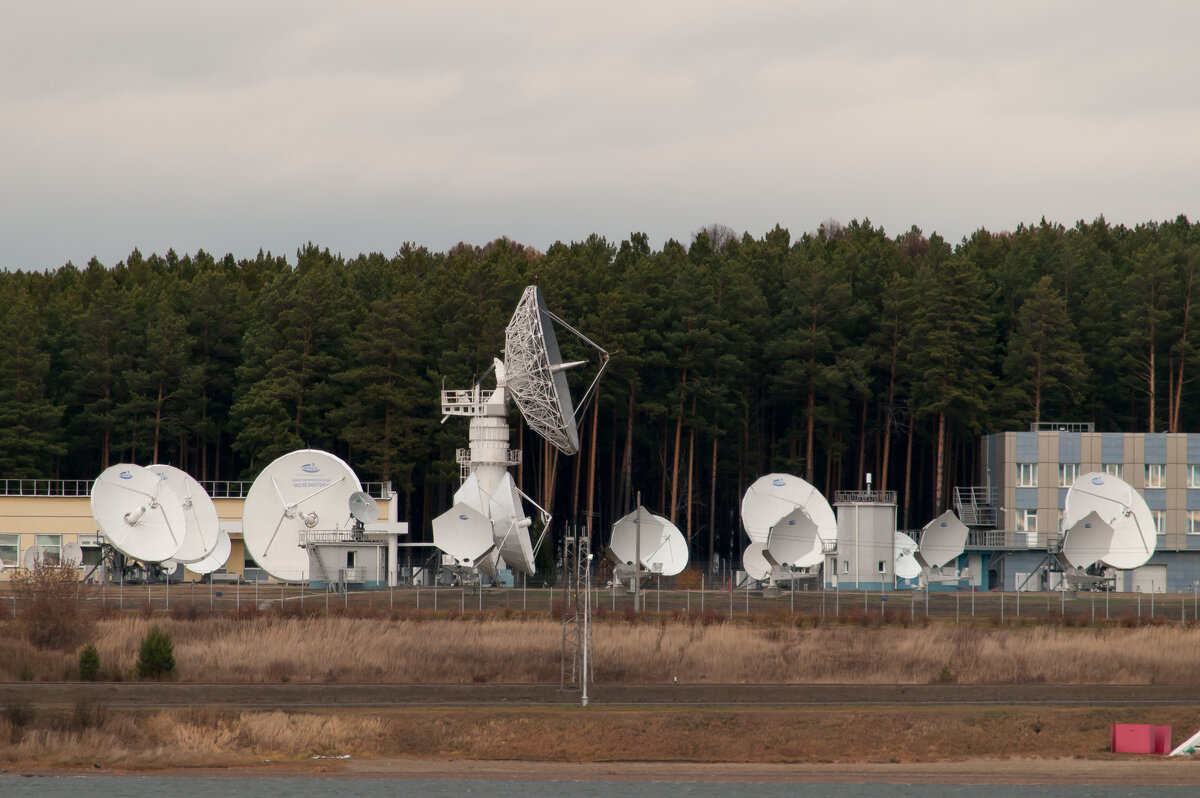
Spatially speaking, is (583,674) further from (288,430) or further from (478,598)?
(288,430)

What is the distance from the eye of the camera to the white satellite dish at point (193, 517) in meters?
66.7

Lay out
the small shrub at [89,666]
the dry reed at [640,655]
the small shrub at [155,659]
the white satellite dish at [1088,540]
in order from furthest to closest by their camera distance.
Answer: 1. the white satellite dish at [1088,540]
2. the dry reed at [640,655]
3. the small shrub at [155,659]
4. the small shrub at [89,666]

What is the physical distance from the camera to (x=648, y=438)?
9075 cm

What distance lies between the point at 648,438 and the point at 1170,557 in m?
28.1

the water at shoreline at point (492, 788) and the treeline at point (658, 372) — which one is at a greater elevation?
the treeline at point (658, 372)

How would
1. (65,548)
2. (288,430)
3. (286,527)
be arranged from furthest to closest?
(288,430)
(65,548)
(286,527)

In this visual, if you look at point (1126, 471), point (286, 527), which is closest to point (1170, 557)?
point (1126, 471)

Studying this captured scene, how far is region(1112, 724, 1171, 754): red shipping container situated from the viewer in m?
37.6

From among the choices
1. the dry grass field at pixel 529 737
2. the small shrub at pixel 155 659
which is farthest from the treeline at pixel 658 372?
the dry grass field at pixel 529 737

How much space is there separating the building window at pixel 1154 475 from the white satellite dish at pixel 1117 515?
9.40 metres

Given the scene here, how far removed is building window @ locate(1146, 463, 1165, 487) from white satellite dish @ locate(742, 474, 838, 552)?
17.6m

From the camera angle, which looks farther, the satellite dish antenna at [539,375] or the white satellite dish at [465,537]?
the satellite dish antenna at [539,375]

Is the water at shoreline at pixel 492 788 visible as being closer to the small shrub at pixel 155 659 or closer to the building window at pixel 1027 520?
the small shrub at pixel 155 659

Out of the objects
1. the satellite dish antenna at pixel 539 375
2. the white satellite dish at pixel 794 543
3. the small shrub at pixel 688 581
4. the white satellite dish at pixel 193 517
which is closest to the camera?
the white satellite dish at pixel 794 543
